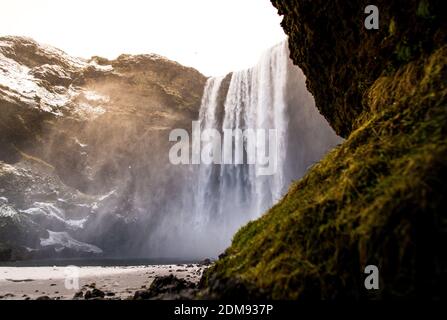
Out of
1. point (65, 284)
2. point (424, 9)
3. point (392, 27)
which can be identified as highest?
point (392, 27)

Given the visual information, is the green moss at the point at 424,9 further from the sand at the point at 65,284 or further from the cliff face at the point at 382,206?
the sand at the point at 65,284

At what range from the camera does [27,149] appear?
52.8 m

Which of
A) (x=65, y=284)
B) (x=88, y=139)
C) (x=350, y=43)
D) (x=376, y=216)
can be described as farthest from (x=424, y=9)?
(x=88, y=139)

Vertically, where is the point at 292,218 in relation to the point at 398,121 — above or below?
below

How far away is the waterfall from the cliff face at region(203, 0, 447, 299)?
32.1m

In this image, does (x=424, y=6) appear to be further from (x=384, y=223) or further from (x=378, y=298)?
(x=378, y=298)

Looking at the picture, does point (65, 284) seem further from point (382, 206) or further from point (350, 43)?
point (382, 206)

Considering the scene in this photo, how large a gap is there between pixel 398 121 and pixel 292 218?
1.34 metres

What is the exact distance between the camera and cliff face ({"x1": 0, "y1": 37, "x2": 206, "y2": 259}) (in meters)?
50.5

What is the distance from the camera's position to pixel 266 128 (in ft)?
132

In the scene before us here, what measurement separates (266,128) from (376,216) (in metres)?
38.4

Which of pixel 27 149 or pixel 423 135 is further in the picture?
pixel 27 149

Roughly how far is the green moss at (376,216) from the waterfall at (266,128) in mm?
32754
